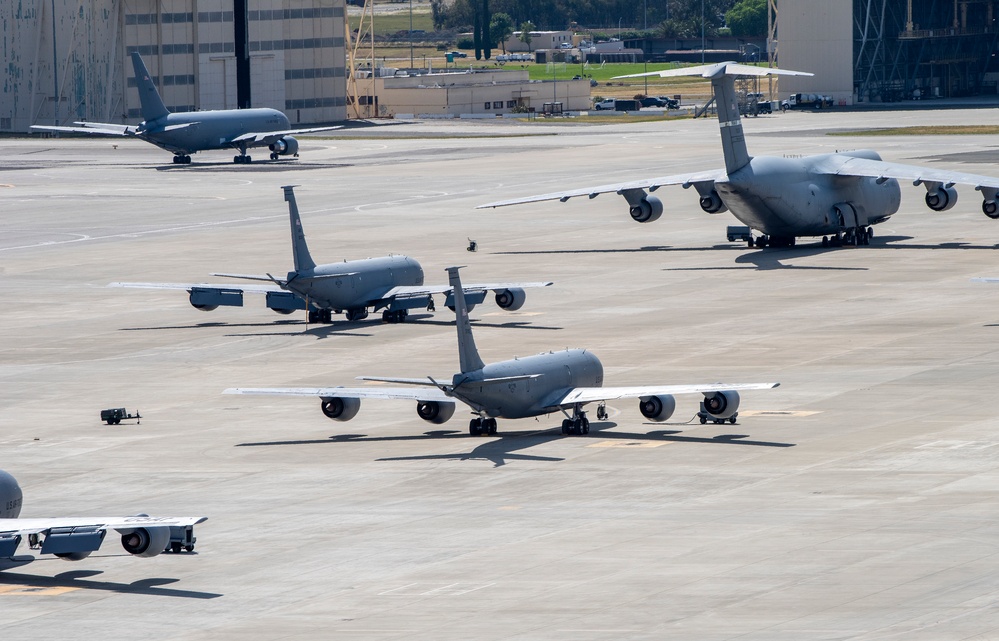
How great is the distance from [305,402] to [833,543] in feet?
Answer: 73.8

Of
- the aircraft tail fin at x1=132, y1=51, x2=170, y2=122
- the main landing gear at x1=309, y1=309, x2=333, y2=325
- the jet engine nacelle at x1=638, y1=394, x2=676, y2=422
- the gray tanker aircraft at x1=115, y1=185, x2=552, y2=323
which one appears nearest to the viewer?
the jet engine nacelle at x1=638, y1=394, x2=676, y2=422

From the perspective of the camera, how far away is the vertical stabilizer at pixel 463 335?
4091 centimetres

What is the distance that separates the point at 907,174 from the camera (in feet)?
269

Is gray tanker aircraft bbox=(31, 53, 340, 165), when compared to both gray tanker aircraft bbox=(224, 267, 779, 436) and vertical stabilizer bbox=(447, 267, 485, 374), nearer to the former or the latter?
gray tanker aircraft bbox=(224, 267, 779, 436)

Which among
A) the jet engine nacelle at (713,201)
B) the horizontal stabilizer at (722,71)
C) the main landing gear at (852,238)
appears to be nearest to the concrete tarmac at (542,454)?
the main landing gear at (852,238)

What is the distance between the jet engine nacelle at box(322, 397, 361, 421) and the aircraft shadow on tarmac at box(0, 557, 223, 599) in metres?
13.0

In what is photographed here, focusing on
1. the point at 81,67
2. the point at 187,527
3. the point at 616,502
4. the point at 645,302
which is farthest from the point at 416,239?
the point at 81,67

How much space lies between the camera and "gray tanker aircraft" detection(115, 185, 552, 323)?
6284 cm

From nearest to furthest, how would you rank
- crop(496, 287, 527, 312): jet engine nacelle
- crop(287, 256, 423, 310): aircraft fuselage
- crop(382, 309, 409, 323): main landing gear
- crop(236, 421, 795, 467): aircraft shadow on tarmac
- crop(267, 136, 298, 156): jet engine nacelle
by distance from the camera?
crop(236, 421, 795, 467): aircraft shadow on tarmac < crop(287, 256, 423, 310): aircraft fuselage < crop(496, 287, 527, 312): jet engine nacelle < crop(382, 309, 409, 323): main landing gear < crop(267, 136, 298, 156): jet engine nacelle

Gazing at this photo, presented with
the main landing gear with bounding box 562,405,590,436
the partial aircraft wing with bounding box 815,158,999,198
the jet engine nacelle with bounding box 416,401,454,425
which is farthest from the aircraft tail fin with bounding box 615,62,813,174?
the jet engine nacelle with bounding box 416,401,454,425

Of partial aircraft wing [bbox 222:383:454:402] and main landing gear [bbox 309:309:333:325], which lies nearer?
partial aircraft wing [bbox 222:383:454:402]

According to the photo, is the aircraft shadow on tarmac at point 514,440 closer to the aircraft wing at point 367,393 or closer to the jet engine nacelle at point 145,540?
the aircraft wing at point 367,393

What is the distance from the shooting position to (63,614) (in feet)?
93.9

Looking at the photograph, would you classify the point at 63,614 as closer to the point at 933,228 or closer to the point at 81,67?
the point at 933,228
